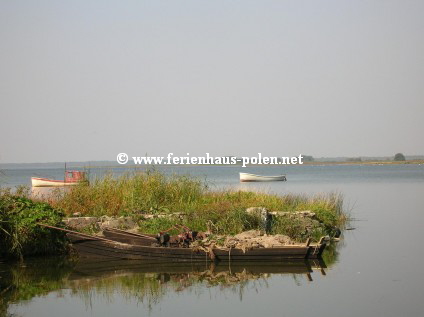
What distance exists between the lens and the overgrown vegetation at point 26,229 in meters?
16.0

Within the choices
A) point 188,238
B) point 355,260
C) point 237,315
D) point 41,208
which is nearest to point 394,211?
point 355,260

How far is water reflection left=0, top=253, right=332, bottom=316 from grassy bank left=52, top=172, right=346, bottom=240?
7.12 ft

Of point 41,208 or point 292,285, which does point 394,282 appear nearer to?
point 292,285

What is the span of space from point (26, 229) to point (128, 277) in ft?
10.7

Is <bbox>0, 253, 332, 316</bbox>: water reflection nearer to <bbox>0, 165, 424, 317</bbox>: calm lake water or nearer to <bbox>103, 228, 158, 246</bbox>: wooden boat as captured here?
<bbox>0, 165, 424, 317</bbox>: calm lake water

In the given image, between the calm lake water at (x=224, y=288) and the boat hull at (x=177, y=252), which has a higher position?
the boat hull at (x=177, y=252)

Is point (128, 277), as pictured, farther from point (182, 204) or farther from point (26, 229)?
point (182, 204)

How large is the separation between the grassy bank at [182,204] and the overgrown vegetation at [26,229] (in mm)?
1711

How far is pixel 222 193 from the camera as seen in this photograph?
22.2 meters

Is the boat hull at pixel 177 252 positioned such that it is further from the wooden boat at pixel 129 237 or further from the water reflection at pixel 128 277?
the wooden boat at pixel 129 237

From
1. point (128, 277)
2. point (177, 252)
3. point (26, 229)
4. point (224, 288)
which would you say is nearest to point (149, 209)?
point (177, 252)

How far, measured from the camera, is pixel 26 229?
16.2 meters

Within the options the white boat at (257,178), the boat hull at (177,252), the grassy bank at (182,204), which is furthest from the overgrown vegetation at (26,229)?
the white boat at (257,178)

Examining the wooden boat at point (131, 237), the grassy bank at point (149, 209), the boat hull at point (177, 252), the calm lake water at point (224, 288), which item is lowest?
the calm lake water at point (224, 288)
